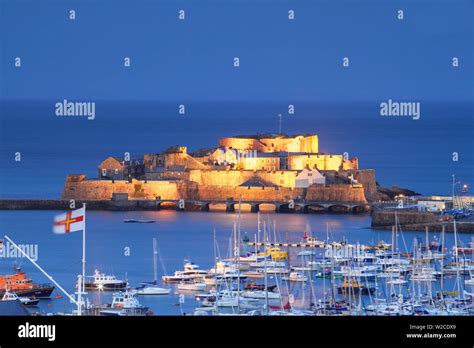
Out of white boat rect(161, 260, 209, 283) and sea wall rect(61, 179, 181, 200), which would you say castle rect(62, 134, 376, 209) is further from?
white boat rect(161, 260, 209, 283)

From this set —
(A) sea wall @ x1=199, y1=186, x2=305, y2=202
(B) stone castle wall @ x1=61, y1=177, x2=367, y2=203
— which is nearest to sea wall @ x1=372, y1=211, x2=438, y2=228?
(B) stone castle wall @ x1=61, y1=177, x2=367, y2=203

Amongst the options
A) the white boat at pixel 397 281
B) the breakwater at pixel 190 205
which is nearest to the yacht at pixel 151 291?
the white boat at pixel 397 281

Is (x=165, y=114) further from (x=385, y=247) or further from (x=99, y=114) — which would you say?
(x=385, y=247)

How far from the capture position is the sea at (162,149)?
25469 millimetres

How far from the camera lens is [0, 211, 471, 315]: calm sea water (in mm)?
22719

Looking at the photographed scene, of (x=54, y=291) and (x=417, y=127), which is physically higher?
(x=417, y=127)

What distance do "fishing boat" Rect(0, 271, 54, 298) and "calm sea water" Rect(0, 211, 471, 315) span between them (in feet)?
0.57

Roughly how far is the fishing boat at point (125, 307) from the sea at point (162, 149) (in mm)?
320

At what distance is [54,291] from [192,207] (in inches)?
578

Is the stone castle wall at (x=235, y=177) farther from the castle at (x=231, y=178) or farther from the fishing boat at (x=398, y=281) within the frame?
the fishing boat at (x=398, y=281)

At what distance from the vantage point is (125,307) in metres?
18.5

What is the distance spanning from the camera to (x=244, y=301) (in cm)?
1839
